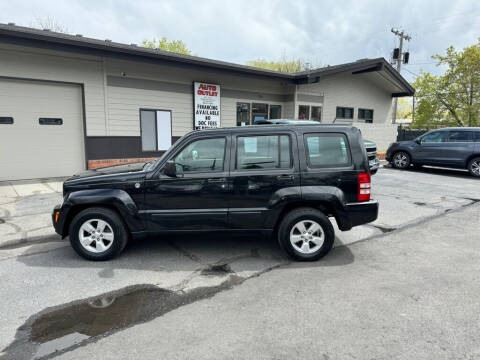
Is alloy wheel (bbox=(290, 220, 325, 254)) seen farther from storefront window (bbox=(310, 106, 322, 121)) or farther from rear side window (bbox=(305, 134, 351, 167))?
storefront window (bbox=(310, 106, 322, 121))

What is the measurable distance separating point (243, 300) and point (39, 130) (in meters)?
8.86

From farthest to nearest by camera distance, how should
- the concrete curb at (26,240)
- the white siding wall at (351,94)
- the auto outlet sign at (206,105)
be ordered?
the white siding wall at (351,94), the auto outlet sign at (206,105), the concrete curb at (26,240)


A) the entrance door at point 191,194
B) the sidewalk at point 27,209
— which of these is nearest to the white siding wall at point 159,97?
the sidewalk at point 27,209

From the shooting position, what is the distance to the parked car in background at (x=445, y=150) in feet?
39.9

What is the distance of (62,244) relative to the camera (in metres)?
5.10

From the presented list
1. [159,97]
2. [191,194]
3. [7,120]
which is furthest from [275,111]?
[191,194]

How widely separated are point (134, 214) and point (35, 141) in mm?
7067

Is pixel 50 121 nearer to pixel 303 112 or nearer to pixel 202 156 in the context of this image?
pixel 202 156

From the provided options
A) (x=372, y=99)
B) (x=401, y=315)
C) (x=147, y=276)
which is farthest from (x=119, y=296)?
(x=372, y=99)

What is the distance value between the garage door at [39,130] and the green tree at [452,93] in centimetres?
2486

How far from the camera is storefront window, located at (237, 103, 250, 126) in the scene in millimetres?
13789

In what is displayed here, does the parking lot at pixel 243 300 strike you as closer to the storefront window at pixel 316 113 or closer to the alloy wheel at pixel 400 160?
the alloy wheel at pixel 400 160

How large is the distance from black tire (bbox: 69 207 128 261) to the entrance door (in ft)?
1.25

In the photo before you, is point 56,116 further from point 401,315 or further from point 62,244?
point 401,315
